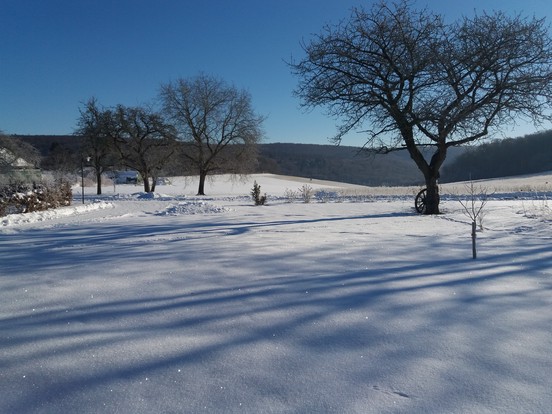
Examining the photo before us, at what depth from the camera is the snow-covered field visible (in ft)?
6.65

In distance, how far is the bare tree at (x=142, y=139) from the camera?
33250 millimetres

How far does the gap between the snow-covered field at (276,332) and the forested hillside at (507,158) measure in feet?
259

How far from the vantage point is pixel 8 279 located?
4320mm

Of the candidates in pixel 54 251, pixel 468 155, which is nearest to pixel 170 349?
pixel 54 251

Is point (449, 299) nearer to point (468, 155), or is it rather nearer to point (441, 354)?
point (441, 354)

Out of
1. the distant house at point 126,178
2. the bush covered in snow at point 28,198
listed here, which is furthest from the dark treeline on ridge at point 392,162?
the bush covered in snow at point 28,198

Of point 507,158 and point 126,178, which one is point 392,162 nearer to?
point 507,158

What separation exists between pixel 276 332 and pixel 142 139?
112 feet

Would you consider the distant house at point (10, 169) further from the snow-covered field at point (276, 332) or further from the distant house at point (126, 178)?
the distant house at point (126, 178)

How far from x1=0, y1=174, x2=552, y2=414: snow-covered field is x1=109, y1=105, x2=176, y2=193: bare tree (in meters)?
29.4

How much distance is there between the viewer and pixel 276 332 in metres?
2.82

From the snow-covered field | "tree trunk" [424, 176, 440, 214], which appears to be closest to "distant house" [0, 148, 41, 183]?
"tree trunk" [424, 176, 440, 214]

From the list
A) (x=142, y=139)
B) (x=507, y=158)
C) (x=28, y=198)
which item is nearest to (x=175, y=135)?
(x=142, y=139)

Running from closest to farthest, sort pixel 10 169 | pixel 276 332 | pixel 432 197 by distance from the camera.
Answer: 1. pixel 276 332
2. pixel 432 197
3. pixel 10 169
